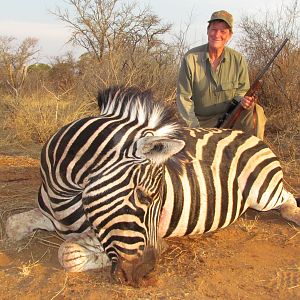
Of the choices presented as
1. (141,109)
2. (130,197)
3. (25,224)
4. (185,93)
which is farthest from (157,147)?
(185,93)

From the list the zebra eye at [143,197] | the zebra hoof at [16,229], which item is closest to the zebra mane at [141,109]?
the zebra eye at [143,197]

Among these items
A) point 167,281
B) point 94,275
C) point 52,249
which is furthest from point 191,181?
point 52,249

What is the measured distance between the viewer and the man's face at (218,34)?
14.9 feet

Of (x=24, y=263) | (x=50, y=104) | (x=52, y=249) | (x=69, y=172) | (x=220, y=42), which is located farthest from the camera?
(x=50, y=104)

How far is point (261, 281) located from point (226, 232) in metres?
0.78

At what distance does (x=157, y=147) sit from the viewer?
2.07 m

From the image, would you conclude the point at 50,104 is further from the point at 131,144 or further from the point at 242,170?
the point at 131,144

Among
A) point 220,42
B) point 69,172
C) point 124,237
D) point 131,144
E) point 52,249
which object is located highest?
point 220,42

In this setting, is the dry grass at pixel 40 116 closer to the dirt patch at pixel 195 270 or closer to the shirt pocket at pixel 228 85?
the shirt pocket at pixel 228 85

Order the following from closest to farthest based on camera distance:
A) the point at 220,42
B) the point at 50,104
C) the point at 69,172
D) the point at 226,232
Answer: the point at 69,172 < the point at 226,232 < the point at 220,42 < the point at 50,104

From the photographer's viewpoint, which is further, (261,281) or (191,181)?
(191,181)

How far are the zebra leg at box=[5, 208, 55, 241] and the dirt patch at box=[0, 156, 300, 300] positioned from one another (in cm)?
7

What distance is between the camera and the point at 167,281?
2539 mm

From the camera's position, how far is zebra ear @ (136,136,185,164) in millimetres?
2033
